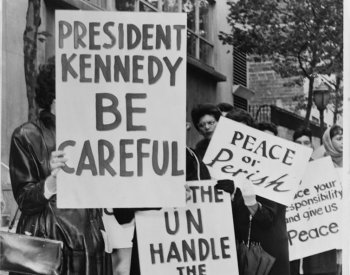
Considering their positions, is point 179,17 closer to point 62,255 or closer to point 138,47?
point 138,47

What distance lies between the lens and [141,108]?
3.60 m

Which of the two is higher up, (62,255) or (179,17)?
(179,17)

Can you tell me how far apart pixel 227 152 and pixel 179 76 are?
17.5 inches

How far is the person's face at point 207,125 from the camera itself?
12.1ft

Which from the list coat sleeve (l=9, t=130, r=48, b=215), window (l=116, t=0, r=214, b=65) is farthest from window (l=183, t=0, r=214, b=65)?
coat sleeve (l=9, t=130, r=48, b=215)

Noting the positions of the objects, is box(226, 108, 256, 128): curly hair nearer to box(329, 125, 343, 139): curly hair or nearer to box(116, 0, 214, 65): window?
box(116, 0, 214, 65): window

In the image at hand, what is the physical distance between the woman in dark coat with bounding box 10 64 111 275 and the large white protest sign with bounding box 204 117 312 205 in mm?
668

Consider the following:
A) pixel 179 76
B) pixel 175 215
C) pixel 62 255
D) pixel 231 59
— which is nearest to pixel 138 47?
pixel 179 76

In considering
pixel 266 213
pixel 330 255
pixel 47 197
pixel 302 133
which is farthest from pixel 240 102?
pixel 47 197

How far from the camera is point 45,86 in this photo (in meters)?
3.58

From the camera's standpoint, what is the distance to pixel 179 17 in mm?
3592

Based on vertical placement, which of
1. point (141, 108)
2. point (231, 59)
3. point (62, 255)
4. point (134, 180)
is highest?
Answer: point (231, 59)

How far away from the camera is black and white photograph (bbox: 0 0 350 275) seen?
140 inches

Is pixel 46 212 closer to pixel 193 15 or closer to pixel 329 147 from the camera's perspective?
pixel 193 15
